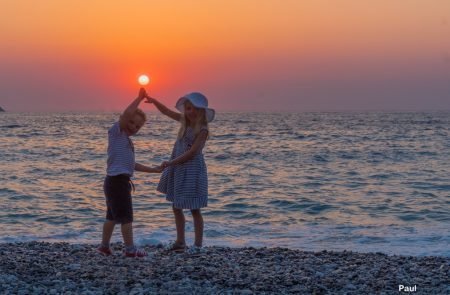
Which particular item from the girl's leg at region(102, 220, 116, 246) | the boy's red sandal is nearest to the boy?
the girl's leg at region(102, 220, 116, 246)

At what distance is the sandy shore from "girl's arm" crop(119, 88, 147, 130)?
4.70 feet

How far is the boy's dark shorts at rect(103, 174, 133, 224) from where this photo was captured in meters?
6.81

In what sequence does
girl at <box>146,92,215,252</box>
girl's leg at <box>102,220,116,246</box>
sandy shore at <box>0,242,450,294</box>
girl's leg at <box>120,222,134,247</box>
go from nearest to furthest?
1. sandy shore at <box>0,242,450,294</box>
2. girl's leg at <box>120,222,134,247</box>
3. girl's leg at <box>102,220,116,246</box>
4. girl at <box>146,92,215,252</box>

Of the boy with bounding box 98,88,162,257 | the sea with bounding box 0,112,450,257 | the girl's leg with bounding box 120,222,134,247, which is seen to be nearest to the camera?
the boy with bounding box 98,88,162,257

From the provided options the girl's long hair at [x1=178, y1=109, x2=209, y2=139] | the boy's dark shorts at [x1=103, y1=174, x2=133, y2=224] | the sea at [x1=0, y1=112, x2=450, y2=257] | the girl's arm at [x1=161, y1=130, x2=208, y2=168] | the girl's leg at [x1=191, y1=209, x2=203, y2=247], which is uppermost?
the girl's long hair at [x1=178, y1=109, x2=209, y2=139]

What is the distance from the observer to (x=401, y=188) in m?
15.9

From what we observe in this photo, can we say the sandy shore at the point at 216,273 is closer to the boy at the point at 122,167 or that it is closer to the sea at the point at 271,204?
the boy at the point at 122,167

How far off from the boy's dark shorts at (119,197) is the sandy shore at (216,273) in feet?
1.48

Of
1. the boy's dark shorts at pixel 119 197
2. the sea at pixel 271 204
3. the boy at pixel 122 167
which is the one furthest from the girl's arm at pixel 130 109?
the sea at pixel 271 204

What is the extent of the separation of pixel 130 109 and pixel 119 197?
0.94 meters

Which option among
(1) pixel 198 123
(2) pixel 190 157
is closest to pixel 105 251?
(2) pixel 190 157

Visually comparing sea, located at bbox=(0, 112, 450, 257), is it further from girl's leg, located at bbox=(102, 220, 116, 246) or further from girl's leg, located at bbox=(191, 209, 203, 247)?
girl's leg, located at bbox=(102, 220, 116, 246)

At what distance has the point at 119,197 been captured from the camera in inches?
269

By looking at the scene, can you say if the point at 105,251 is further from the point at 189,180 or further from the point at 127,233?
the point at 189,180
